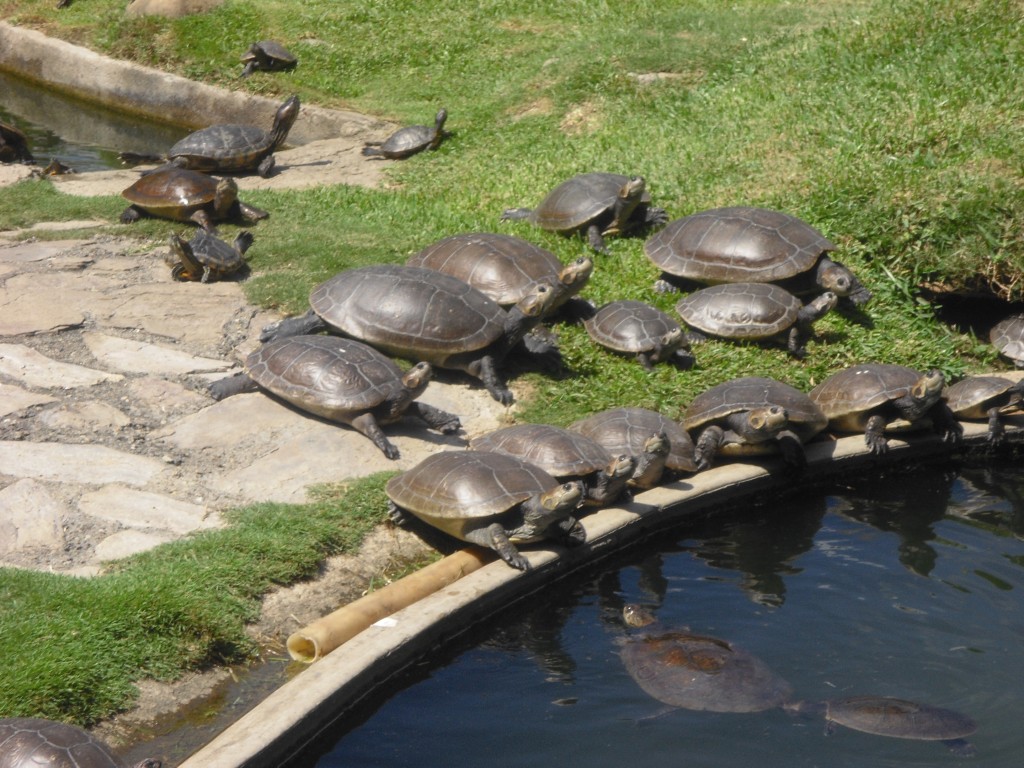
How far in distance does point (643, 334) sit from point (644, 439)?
1346mm

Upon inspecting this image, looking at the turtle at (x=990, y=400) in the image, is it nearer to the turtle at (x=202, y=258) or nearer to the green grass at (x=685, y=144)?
the green grass at (x=685, y=144)

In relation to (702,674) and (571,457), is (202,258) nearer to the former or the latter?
(571,457)

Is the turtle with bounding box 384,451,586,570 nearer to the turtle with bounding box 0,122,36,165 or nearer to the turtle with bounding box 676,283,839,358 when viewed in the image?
the turtle with bounding box 676,283,839,358

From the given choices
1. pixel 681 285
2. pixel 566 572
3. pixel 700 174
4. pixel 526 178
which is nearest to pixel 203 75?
pixel 526 178

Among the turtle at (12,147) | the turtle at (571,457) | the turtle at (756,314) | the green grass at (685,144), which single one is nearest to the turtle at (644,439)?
the turtle at (571,457)

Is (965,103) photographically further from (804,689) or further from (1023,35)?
(804,689)

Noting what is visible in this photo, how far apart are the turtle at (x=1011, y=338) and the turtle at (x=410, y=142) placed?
6432mm

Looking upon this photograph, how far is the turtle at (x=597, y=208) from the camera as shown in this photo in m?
9.25

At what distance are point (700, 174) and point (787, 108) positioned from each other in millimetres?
1472

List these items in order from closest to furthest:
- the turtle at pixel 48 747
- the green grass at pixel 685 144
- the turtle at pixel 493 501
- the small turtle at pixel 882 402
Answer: the turtle at pixel 48 747, the turtle at pixel 493 501, the small turtle at pixel 882 402, the green grass at pixel 685 144

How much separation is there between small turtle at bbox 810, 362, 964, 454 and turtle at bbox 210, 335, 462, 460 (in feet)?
7.99

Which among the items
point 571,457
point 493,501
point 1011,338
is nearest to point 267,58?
point 1011,338

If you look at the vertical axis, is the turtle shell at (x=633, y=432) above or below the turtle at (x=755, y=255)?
below

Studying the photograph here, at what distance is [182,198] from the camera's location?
387 inches
